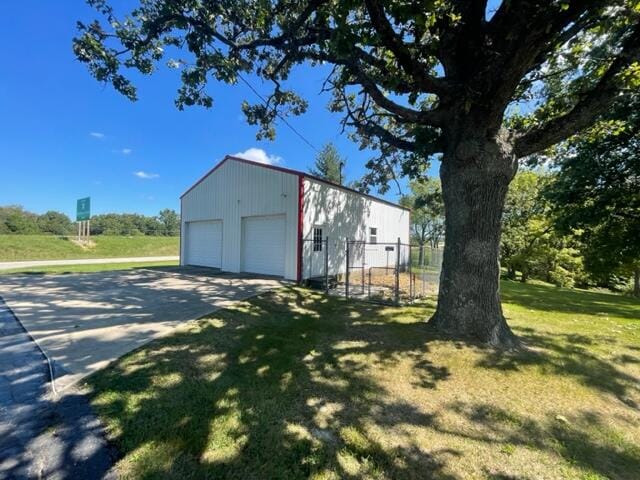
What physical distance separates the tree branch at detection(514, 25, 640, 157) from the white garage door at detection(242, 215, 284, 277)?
7.69 metres

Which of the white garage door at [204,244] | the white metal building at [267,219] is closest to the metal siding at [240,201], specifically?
the white metal building at [267,219]

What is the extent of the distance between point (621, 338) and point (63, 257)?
30.2m

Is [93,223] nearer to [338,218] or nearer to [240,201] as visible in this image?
[240,201]

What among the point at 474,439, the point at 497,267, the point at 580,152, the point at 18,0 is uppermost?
the point at 18,0

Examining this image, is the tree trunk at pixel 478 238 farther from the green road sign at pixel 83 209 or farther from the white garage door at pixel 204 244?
the green road sign at pixel 83 209

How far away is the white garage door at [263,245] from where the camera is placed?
10.8 metres

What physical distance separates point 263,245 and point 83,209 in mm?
20541

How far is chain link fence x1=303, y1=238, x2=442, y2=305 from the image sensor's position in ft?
27.2

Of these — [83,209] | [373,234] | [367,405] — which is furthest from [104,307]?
[83,209]

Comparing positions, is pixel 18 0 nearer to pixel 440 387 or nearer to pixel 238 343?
pixel 238 343

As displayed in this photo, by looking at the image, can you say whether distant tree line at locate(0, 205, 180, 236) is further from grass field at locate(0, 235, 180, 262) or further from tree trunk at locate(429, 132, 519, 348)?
tree trunk at locate(429, 132, 519, 348)

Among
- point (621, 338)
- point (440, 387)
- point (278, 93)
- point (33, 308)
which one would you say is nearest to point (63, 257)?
point (33, 308)

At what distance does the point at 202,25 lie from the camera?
550 centimetres

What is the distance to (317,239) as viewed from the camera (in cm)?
1095
